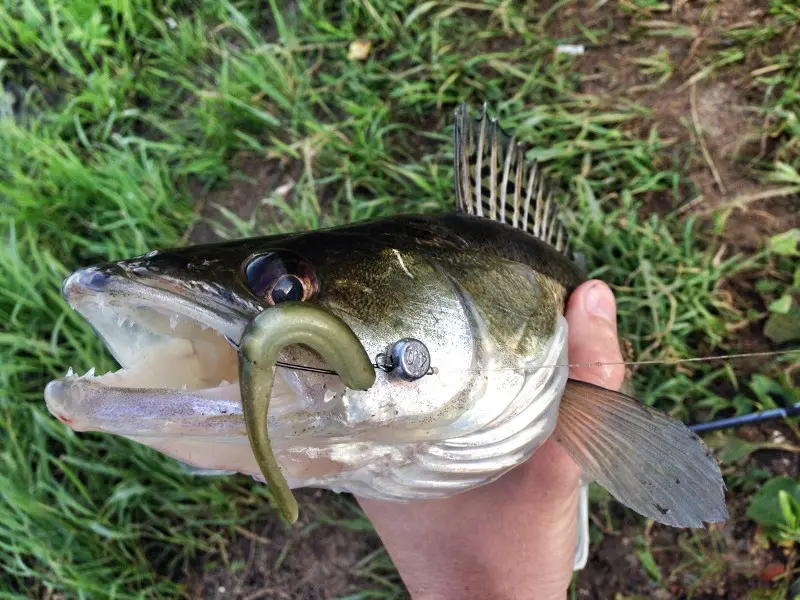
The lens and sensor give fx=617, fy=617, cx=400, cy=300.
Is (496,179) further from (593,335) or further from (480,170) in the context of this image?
(593,335)

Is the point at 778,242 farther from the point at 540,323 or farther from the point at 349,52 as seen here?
the point at 349,52

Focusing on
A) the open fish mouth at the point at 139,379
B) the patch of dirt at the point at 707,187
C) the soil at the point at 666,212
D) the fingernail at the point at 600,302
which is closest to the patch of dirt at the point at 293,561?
the soil at the point at 666,212

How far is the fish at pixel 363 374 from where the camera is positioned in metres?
1.21

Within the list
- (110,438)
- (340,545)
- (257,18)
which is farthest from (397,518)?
(257,18)

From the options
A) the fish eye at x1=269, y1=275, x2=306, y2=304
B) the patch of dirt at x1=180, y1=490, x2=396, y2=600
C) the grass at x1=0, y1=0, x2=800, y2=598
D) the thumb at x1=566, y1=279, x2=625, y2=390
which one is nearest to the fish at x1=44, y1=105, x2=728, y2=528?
the fish eye at x1=269, y1=275, x2=306, y2=304

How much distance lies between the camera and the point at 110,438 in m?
2.81

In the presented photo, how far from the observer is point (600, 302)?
2000 mm

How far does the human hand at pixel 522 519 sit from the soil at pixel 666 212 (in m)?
0.56

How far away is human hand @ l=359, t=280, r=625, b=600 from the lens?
6.27 feet

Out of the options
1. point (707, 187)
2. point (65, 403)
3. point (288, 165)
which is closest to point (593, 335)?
point (707, 187)

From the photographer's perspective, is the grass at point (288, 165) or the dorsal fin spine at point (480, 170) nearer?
the dorsal fin spine at point (480, 170)

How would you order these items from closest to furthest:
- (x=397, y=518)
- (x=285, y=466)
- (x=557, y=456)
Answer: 1. (x=285, y=466)
2. (x=557, y=456)
3. (x=397, y=518)

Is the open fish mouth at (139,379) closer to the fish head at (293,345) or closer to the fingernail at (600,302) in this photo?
the fish head at (293,345)

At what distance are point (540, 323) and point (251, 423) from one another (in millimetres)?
915
